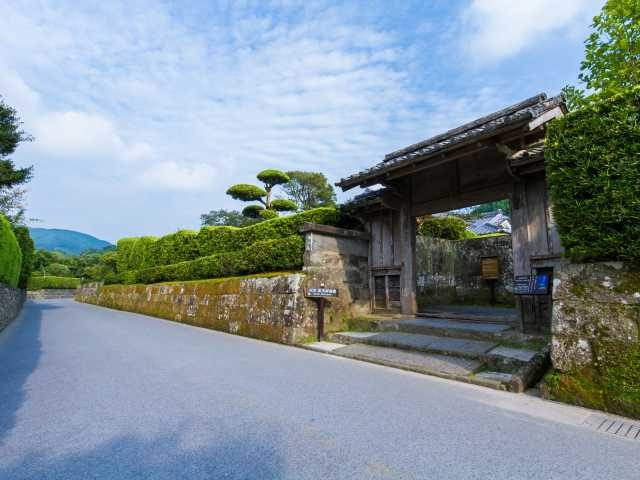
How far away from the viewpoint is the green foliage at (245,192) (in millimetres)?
22641

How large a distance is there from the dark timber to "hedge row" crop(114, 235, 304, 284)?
2.03m

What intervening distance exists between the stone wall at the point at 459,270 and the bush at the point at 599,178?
6934 millimetres

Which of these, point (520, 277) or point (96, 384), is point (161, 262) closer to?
point (96, 384)

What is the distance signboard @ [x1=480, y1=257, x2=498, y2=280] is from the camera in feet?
35.4

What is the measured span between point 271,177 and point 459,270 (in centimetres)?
1581

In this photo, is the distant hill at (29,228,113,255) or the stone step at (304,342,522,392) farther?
the distant hill at (29,228,113,255)

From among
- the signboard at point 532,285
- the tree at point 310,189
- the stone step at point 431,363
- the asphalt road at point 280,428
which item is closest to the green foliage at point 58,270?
the tree at point 310,189

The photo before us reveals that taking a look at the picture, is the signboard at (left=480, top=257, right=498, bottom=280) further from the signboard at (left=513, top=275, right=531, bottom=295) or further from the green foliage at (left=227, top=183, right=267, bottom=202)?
the green foliage at (left=227, top=183, right=267, bottom=202)

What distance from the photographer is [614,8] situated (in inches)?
332

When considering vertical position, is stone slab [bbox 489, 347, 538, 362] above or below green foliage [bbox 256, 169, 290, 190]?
below

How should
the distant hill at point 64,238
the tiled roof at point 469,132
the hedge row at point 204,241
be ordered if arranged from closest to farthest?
the tiled roof at point 469,132 → the hedge row at point 204,241 → the distant hill at point 64,238

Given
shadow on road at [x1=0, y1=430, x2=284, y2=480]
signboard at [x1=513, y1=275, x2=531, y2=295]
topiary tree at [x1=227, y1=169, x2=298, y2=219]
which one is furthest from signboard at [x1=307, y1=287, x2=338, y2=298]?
topiary tree at [x1=227, y1=169, x2=298, y2=219]

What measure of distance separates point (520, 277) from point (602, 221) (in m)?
2.33

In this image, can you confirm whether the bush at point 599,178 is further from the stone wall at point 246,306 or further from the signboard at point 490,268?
the signboard at point 490,268
